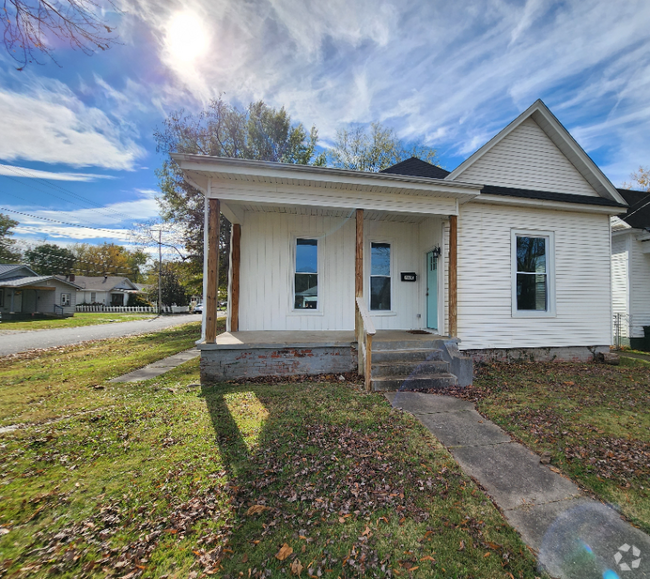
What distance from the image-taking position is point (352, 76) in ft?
33.1

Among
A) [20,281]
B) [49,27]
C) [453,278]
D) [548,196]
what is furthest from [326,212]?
[20,281]

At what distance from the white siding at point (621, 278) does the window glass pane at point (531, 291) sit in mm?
5513

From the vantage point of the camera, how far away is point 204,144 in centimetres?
1695

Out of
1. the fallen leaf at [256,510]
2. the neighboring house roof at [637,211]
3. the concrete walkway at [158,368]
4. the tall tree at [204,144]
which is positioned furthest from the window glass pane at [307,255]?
the neighboring house roof at [637,211]

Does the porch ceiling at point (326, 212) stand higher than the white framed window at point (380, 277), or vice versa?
the porch ceiling at point (326, 212)

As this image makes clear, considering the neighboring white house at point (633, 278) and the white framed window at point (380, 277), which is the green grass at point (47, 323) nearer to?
the white framed window at point (380, 277)

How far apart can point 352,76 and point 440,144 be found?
14.7m

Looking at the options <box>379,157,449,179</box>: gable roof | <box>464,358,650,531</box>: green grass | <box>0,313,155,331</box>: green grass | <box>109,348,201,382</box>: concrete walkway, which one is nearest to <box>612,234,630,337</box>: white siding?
<box>464,358,650,531</box>: green grass

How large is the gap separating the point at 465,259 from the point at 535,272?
2.04 m

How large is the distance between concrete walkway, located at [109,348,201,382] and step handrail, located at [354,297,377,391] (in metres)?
4.41

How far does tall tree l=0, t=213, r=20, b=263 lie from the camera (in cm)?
4059

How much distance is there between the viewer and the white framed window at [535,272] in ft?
23.1

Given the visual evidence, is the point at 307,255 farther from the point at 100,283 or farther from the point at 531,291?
the point at 100,283

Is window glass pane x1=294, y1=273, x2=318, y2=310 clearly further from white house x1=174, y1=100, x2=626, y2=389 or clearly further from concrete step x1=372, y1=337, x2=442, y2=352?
concrete step x1=372, y1=337, x2=442, y2=352
